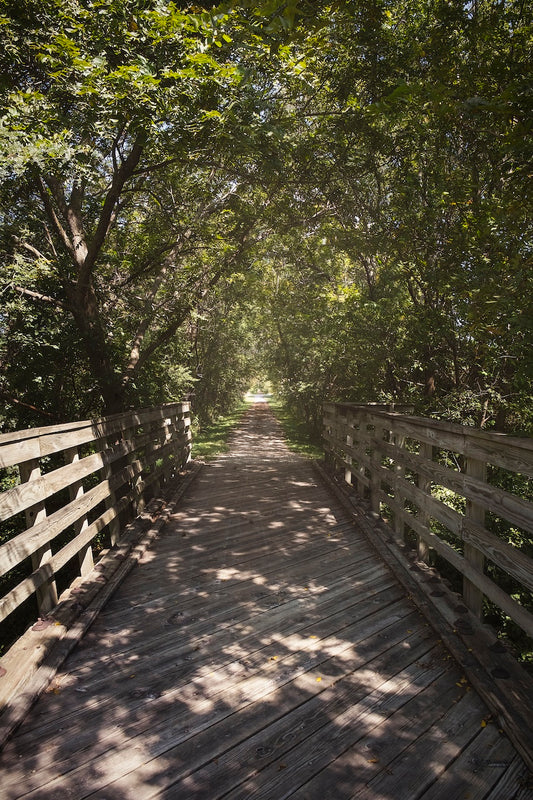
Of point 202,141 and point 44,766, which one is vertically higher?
point 202,141

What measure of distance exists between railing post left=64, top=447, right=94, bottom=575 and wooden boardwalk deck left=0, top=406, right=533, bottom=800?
426 millimetres

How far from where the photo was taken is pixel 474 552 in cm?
300

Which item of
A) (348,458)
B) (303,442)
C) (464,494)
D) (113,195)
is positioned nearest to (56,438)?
(464,494)

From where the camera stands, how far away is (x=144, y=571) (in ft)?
13.6

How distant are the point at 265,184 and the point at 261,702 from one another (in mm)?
7560

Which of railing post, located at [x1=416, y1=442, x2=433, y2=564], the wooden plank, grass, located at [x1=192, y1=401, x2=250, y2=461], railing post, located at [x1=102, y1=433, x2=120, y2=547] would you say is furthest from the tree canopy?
railing post, located at [x1=102, y1=433, x2=120, y2=547]

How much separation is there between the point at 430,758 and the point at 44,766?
1.75 meters

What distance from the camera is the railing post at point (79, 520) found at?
140 inches

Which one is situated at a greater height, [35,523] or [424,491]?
[35,523]

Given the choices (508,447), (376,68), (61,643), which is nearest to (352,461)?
(508,447)

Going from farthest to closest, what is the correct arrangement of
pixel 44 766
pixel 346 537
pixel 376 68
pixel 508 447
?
pixel 376 68 < pixel 346 537 < pixel 508 447 < pixel 44 766

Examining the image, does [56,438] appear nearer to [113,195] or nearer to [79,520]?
[79,520]

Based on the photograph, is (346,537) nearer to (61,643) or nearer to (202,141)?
(61,643)

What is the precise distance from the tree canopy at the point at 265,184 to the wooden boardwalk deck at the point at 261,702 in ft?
10.4
